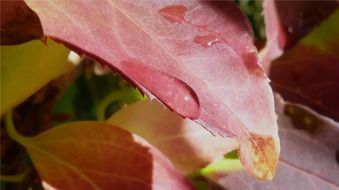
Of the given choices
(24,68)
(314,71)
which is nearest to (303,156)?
(314,71)

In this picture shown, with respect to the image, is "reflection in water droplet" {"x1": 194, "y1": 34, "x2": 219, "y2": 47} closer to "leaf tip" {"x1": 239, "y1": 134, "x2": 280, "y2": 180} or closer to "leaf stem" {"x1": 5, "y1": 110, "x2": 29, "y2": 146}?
"leaf tip" {"x1": 239, "y1": 134, "x2": 280, "y2": 180}

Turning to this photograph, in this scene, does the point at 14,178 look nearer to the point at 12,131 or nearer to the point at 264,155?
the point at 12,131

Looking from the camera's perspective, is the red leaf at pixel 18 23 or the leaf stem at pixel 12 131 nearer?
the red leaf at pixel 18 23

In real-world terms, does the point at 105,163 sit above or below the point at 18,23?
below

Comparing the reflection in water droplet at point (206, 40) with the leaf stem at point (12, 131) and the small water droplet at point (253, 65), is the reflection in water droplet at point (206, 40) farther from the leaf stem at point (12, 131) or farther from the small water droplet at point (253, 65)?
the leaf stem at point (12, 131)

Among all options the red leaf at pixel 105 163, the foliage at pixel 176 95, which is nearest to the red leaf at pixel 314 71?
the foliage at pixel 176 95

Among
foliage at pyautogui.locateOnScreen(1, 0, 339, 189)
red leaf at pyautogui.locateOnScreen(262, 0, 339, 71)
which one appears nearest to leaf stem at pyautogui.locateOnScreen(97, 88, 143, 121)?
foliage at pyautogui.locateOnScreen(1, 0, 339, 189)

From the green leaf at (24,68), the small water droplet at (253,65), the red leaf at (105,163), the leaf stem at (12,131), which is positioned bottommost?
the leaf stem at (12,131)

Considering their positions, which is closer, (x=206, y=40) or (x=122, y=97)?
(x=206, y=40)
